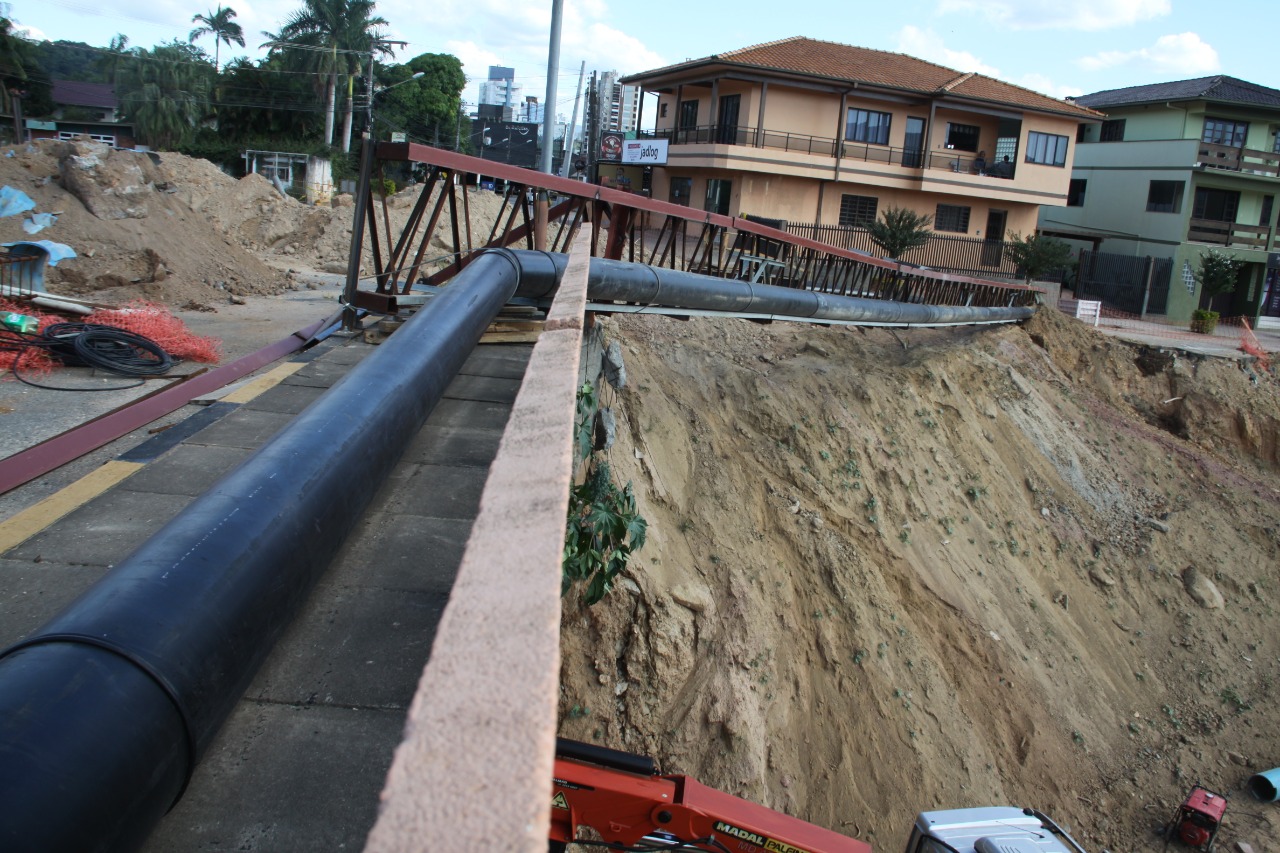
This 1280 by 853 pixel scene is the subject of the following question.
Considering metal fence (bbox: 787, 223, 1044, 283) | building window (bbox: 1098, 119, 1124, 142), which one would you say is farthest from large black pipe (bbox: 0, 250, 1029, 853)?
building window (bbox: 1098, 119, 1124, 142)

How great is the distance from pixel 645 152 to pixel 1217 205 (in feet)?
80.0

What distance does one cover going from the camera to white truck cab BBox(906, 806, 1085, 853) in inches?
253

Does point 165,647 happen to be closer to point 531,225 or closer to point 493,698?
point 493,698

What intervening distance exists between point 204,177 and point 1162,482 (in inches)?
1093

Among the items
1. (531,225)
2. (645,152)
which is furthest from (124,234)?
(645,152)

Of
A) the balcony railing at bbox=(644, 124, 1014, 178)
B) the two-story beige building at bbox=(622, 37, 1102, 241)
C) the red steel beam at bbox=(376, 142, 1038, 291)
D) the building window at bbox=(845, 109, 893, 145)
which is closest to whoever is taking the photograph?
the red steel beam at bbox=(376, 142, 1038, 291)

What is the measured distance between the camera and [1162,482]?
16.2 meters

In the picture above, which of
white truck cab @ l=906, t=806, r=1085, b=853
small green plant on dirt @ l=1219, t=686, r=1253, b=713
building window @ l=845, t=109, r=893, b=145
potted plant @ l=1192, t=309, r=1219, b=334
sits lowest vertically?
small green plant on dirt @ l=1219, t=686, r=1253, b=713

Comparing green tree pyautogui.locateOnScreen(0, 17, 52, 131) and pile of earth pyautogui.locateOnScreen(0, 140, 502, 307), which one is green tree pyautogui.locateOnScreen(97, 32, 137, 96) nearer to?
green tree pyautogui.locateOnScreen(0, 17, 52, 131)

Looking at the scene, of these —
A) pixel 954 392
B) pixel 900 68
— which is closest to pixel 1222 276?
pixel 900 68

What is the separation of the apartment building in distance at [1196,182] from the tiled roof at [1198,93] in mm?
68

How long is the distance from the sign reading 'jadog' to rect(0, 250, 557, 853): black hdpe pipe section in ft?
111

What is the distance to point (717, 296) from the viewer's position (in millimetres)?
9914

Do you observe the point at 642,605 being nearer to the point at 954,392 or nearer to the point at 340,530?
the point at 340,530
